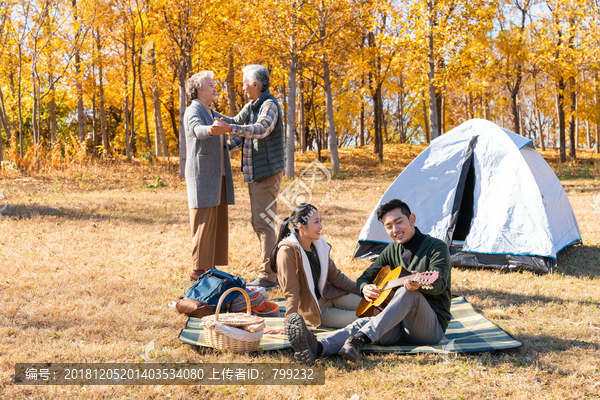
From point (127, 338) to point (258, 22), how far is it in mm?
11647

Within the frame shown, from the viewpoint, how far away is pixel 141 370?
3119mm

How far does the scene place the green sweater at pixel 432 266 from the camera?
10.7 feet

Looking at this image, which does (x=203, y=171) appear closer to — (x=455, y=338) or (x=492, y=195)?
(x=455, y=338)

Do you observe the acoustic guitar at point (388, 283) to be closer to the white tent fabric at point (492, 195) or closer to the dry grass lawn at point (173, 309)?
the dry grass lawn at point (173, 309)

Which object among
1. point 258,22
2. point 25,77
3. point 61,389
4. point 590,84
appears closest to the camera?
point 61,389

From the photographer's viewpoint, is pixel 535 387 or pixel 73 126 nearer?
pixel 535 387

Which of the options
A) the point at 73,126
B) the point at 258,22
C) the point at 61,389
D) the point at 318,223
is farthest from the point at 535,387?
the point at 73,126

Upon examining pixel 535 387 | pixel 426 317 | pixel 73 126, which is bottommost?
pixel 535 387

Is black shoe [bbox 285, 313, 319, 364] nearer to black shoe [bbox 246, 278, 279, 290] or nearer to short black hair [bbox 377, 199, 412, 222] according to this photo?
short black hair [bbox 377, 199, 412, 222]

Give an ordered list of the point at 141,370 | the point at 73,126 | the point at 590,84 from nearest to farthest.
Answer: the point at 141,370 → the point at 590,84 → the point at 73,126

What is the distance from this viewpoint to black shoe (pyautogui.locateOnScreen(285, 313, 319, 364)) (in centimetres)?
298

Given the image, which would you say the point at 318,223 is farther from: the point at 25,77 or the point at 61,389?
the point at 25,77
